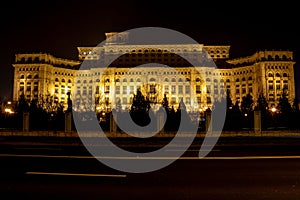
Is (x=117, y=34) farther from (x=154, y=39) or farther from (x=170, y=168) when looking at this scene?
(x=170, y=168)

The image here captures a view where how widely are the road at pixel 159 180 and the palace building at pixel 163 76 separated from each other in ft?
289

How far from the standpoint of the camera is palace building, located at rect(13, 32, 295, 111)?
101 metres

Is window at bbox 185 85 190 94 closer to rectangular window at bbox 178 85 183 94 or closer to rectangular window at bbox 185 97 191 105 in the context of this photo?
rectangular window at bbox 178 85 183 94

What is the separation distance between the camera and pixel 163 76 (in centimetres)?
10325

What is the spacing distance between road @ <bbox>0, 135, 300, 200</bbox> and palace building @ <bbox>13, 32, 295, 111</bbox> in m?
88.2

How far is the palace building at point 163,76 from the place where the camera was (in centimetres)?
10125

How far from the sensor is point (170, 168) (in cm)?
868

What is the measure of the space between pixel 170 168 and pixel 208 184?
1.99 metres

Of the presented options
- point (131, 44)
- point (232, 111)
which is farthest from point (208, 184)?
point (131, 44)

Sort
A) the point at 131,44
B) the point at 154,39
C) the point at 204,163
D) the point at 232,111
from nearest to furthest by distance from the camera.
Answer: the point at 204,163 → the point at 232,111 → the point at 131,44 → the point at 154,39

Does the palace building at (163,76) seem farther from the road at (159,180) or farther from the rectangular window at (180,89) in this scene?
the road at (159,180)

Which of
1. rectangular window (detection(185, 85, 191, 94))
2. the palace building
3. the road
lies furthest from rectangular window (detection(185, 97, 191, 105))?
the road

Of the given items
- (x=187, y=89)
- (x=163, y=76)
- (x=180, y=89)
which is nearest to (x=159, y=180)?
(x=180, y=89)

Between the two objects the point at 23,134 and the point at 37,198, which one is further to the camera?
the point at 23,134
